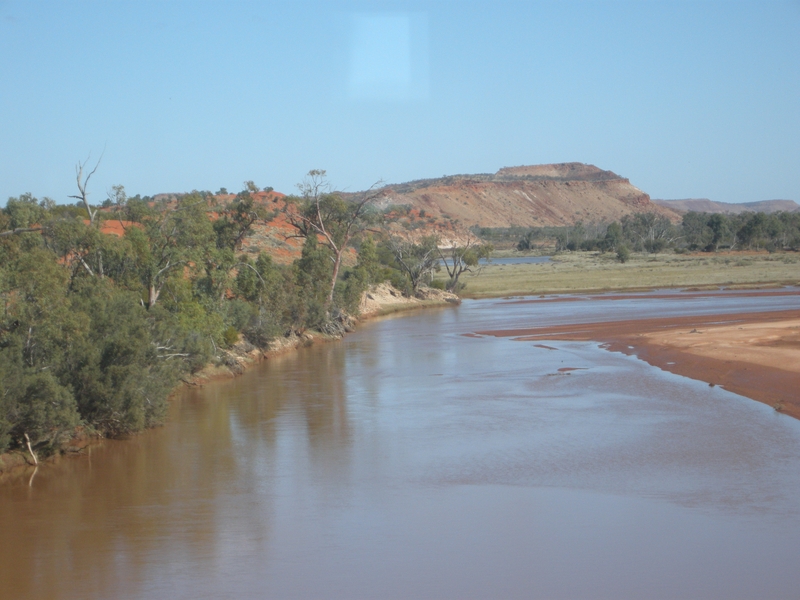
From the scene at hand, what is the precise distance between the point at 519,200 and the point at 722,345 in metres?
156

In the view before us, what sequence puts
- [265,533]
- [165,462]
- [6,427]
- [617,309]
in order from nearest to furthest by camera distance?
1. [265,533]
2. [6,427]
3. [165,462]
4. [617,309]

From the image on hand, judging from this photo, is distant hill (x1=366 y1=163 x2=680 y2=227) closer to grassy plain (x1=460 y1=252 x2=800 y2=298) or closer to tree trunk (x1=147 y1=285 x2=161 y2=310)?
grassy plain (x1=460 y1=252 x2=800 y2=298)

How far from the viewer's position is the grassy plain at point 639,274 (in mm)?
57297

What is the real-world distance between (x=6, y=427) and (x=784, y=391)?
1687cm

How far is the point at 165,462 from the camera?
15.6m

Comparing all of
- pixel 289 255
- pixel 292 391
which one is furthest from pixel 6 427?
pixel 289 255

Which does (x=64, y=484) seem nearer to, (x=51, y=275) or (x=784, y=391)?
(x=51, y=275)

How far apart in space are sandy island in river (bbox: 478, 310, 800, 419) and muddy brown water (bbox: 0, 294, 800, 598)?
1.05 metres

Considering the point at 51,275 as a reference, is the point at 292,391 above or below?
below

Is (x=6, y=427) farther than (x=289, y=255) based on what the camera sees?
No

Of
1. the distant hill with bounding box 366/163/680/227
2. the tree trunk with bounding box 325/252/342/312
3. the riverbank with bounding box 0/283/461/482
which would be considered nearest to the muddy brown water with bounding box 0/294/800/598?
the riverbank with bounding box 0/283/461/482

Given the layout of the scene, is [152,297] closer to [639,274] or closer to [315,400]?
[315,400]

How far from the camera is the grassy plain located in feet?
188

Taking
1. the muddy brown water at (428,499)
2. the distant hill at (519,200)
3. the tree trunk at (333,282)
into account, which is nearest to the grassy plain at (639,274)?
the tree trunk at (333,282)
